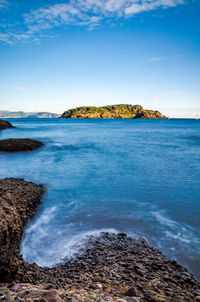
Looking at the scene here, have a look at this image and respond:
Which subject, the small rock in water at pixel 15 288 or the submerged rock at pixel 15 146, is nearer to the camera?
the small rock in water at pixel 15 288

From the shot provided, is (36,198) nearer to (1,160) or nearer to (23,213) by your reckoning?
(23,213)

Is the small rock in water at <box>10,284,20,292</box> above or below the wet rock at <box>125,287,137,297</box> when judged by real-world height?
above

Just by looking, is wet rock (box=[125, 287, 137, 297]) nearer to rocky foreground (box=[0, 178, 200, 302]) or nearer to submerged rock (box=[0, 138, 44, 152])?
rocky foreground (box=[0, 178, 200, 302])

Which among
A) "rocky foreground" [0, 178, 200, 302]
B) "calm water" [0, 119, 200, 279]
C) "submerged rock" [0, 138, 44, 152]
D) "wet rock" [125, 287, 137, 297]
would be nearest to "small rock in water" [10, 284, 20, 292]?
"rocky foreground" [0, 178, 200, 302]

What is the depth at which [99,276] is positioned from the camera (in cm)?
471

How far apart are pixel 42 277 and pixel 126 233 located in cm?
343

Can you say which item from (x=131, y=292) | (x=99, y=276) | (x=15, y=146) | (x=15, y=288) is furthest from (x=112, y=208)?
(x=15, y=146)

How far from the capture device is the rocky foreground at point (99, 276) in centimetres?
382

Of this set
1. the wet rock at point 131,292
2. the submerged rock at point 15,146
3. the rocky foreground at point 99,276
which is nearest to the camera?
the rocky foreground at point 99,276

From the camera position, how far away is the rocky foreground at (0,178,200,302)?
3.82m

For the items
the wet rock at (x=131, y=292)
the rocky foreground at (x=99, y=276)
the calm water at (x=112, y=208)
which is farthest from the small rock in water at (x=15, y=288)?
the wet rock at (x=131, y=292)

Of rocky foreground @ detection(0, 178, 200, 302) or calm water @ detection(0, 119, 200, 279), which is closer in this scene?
rocky foreground @ detection(0, 178, 200, 302)

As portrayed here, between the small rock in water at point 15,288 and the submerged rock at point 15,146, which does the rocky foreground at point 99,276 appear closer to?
the small rock in water at point 15,288

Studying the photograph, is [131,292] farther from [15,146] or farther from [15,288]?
[15,146]
